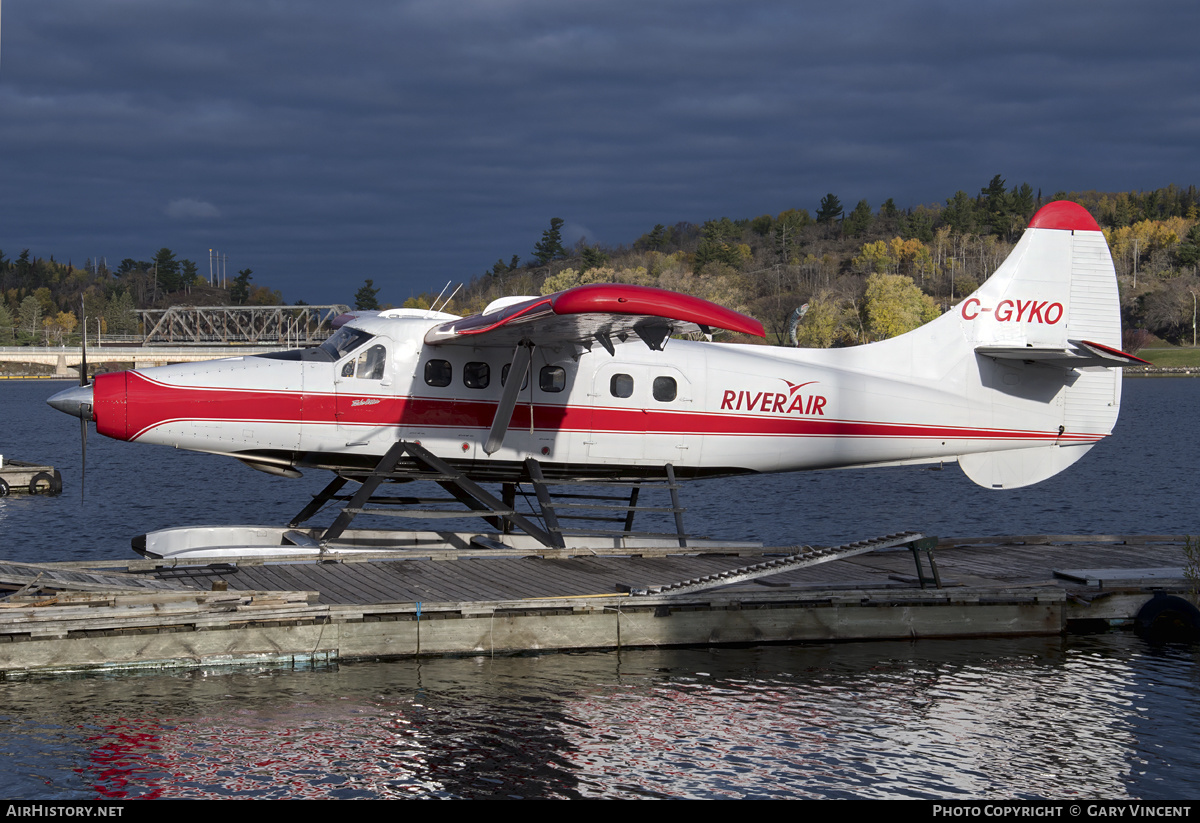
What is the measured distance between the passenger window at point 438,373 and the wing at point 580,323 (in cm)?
30

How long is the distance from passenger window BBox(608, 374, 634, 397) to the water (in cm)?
381

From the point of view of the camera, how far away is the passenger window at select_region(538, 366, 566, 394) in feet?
45.4

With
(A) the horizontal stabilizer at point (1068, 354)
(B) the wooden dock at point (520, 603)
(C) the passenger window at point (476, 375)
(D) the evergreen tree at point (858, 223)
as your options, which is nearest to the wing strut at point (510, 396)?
(C) the passenger window at point (476, 375)

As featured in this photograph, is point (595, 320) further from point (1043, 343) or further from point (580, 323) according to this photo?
point (1043, 343)

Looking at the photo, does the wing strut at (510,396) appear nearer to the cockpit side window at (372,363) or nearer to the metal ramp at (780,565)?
the cockpit side window at (372,363)

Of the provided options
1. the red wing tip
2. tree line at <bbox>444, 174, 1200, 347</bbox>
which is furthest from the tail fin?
tree line at <bbox>444, 174, 1200, 347</bbox>

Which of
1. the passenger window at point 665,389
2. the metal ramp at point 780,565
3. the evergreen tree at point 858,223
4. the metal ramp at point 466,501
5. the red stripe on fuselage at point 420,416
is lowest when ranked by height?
the metal ramp at point 780,565

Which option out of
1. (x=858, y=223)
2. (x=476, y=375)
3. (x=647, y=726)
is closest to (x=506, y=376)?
(x=476, y=375)

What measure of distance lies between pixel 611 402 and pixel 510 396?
143 centimetres

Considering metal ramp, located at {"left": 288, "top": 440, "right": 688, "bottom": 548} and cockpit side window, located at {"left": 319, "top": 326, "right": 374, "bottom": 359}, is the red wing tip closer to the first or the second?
metal ramp, located at {"left": 288, "top": 440, "right": 688, "bottom": 548}

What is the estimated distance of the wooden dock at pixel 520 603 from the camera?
10.2 metres

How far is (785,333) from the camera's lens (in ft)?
433
